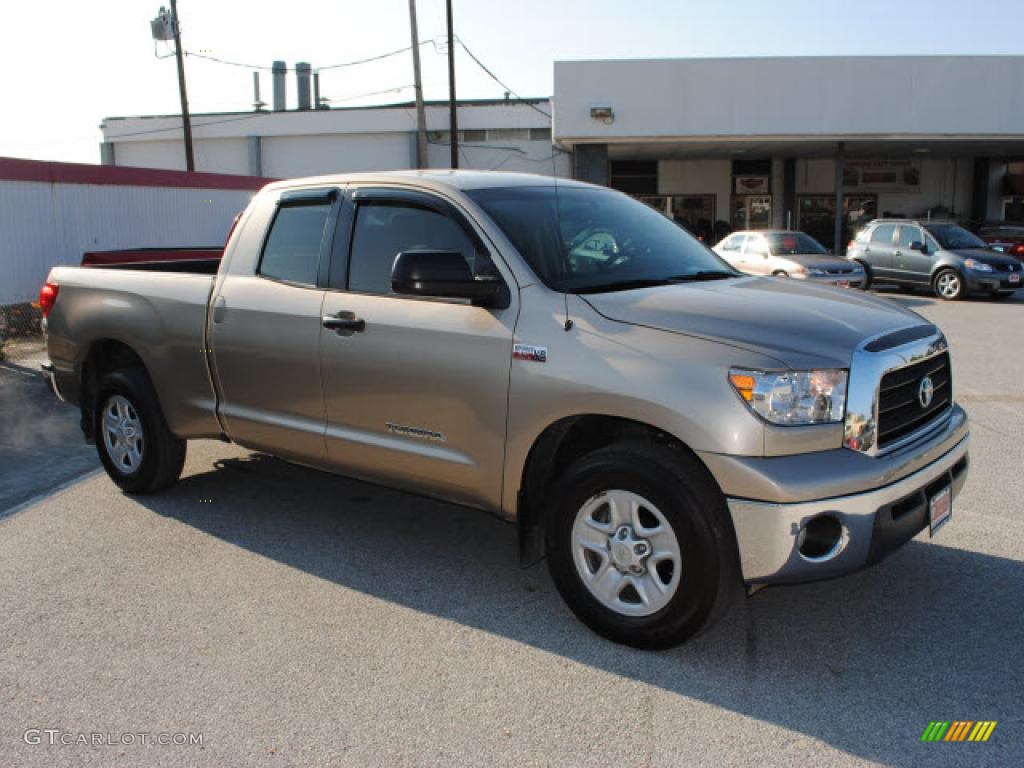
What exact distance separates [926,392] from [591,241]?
1623 millimetres

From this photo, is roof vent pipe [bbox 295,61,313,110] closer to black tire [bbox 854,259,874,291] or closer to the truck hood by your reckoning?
black tire [bbox 854,259,874,291]

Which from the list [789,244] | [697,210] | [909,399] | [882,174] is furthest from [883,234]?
[882,174]

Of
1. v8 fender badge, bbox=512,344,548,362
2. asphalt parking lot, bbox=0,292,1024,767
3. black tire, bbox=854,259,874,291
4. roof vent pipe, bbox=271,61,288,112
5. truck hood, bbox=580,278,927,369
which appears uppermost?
roof vent pipe, bbox=271,61,288,112

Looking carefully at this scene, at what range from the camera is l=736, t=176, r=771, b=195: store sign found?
1490 inches

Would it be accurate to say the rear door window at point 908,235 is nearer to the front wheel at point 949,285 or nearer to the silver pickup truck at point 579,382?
the front wheel at point 949,285

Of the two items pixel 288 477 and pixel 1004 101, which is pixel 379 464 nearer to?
pixel 288 477

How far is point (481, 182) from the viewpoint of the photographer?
179 inches

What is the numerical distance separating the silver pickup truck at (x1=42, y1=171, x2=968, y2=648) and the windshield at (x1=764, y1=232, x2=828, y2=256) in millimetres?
14413

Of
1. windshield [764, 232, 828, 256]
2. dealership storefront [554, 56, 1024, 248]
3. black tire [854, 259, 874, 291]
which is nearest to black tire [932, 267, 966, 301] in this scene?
black tire [854, 259, 874, 291]

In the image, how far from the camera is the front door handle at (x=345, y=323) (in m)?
4.45

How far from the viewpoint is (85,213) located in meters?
14.1

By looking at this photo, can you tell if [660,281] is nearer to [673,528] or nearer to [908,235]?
[673,528]

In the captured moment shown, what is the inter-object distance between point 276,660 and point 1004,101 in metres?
30.1

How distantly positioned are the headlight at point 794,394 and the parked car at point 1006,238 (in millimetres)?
20898
